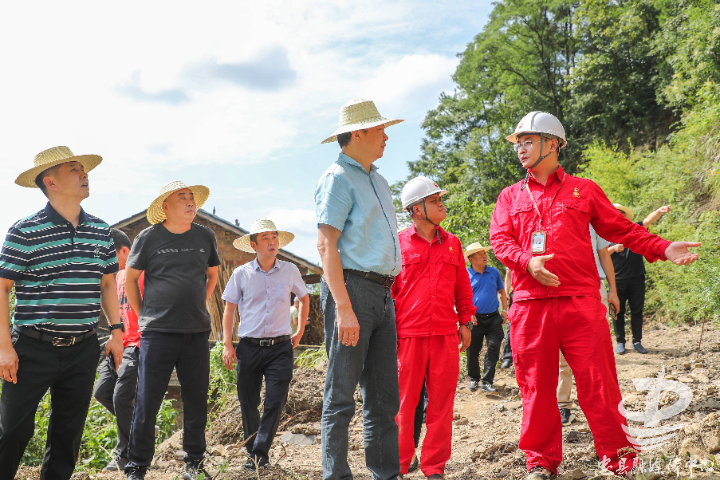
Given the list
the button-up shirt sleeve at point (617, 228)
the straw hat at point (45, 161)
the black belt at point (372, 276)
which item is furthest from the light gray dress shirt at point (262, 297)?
the button-up shirt sleeve at point (617, 228)

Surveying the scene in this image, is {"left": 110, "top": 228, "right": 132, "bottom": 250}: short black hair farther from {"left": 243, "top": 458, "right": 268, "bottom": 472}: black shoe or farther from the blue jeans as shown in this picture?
the blue jeans

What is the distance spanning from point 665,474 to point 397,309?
6.86 feet

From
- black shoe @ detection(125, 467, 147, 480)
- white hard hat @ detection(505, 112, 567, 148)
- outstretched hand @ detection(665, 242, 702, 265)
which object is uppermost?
white hard hat @ detection(505, 112, 567, 148)

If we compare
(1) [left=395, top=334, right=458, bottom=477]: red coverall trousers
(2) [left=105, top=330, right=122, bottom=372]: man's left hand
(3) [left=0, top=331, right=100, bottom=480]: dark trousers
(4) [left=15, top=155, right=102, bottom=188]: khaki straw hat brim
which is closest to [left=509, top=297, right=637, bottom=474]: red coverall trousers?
(1) [left=395, top=334, right=458, bottom=477]: red coverall trousers

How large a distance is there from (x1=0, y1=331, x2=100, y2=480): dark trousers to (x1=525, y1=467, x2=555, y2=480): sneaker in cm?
287

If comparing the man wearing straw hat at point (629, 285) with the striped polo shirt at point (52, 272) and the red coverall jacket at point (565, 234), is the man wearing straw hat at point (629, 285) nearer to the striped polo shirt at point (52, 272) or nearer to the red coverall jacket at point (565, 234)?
the red coverall jacket at point (565, 234)

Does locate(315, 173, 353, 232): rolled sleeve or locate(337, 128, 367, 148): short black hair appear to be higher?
locate(337, 128, 367, 148): short black hair

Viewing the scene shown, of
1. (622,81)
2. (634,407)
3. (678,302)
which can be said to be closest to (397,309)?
(634,407)

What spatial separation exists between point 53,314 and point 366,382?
2017 millimetres

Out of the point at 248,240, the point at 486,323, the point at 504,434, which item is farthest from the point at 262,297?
the point at 486,323

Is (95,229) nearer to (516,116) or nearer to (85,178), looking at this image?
(85,178)

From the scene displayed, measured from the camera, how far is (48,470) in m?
3.62

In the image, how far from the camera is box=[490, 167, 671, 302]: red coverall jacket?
139 inches

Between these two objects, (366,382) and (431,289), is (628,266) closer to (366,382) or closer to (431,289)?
(431,289)
